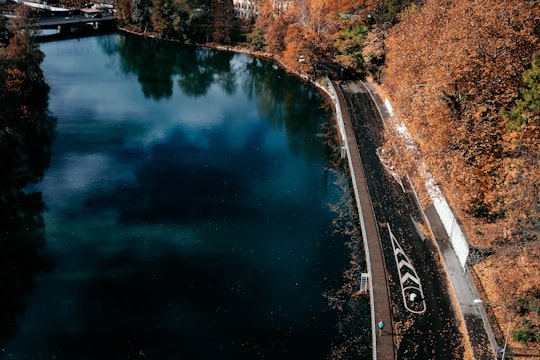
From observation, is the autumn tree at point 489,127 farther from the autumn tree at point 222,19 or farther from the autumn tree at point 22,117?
the autumn tree at point 222,19

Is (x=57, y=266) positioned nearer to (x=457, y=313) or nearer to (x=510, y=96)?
(x=457, y=313)

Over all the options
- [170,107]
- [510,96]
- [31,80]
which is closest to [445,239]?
[510,96]

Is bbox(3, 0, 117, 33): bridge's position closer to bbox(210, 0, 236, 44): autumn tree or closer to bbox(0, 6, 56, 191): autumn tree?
bbox(210, 0, 236, 44): autumn tree

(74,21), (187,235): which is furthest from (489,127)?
(74,21)

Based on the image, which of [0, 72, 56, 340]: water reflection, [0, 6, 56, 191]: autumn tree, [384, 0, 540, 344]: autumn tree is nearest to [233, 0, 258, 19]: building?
[0, 6, 56, 191]: autumn tree

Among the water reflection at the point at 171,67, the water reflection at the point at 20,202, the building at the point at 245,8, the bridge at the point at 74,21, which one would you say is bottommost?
the water reflection at the point at 20,202

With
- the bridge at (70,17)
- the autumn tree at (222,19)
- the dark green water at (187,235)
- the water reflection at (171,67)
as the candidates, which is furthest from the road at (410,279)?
the bridge at (70,17)
